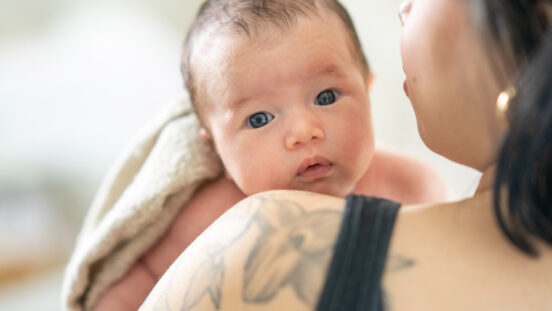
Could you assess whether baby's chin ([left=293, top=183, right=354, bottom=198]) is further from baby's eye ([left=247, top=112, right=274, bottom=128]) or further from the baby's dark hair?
the baby's dark hair

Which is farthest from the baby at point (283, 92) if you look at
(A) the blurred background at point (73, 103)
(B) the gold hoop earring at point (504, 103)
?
(A) the blurred background at point (73, 103)

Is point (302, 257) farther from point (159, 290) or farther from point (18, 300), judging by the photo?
point (18, 300)

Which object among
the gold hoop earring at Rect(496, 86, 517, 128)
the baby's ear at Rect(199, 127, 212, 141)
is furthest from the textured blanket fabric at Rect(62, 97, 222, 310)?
the gold hoop earring at Rect(496, 86, 517, 128)

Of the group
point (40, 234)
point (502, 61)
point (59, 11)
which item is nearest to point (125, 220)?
point (502, 61)

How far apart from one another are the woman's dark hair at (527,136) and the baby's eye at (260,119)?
1.39 ft

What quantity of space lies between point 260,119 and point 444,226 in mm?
397

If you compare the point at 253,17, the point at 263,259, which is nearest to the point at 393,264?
the point at 263,259

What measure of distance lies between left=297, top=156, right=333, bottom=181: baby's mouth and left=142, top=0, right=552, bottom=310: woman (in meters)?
0.20

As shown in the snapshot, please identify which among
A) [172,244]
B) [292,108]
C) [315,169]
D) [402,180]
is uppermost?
[292,108]

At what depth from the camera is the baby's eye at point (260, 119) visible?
905mm

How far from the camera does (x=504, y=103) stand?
57 cm

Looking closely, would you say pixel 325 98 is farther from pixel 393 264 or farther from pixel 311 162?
pixel 393 264

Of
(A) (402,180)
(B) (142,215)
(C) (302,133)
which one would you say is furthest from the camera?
(A) (402,180)

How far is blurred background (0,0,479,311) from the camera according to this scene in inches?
76.1
